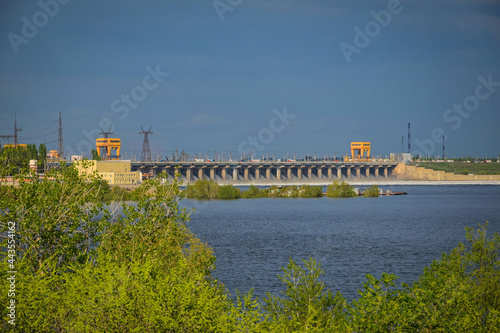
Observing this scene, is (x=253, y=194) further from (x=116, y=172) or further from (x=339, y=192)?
(x=116, y=172)

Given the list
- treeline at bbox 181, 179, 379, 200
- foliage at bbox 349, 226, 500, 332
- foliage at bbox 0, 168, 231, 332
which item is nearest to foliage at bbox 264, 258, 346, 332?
foliage at bbox 349, 226, 500, 332

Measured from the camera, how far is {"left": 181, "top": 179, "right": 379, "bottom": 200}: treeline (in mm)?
127125

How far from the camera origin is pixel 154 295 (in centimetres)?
1534

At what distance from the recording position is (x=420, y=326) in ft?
52.1

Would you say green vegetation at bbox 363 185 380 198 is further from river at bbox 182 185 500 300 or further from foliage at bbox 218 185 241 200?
river at bbox 182 185 500 300

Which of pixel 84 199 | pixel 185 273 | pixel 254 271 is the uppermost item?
pixel 84 199

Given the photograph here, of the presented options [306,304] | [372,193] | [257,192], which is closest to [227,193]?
[257,192]

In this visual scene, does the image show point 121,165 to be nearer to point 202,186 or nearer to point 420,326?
point 202,186

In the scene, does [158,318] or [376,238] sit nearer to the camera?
[158,318]

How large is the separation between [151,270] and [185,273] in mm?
1579

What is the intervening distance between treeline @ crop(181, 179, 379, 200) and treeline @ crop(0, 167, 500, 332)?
333 ft

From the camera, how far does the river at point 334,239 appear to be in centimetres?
3841

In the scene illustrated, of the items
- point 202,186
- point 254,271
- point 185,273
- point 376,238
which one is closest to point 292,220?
point 376,238

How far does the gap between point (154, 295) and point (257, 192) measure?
120m
